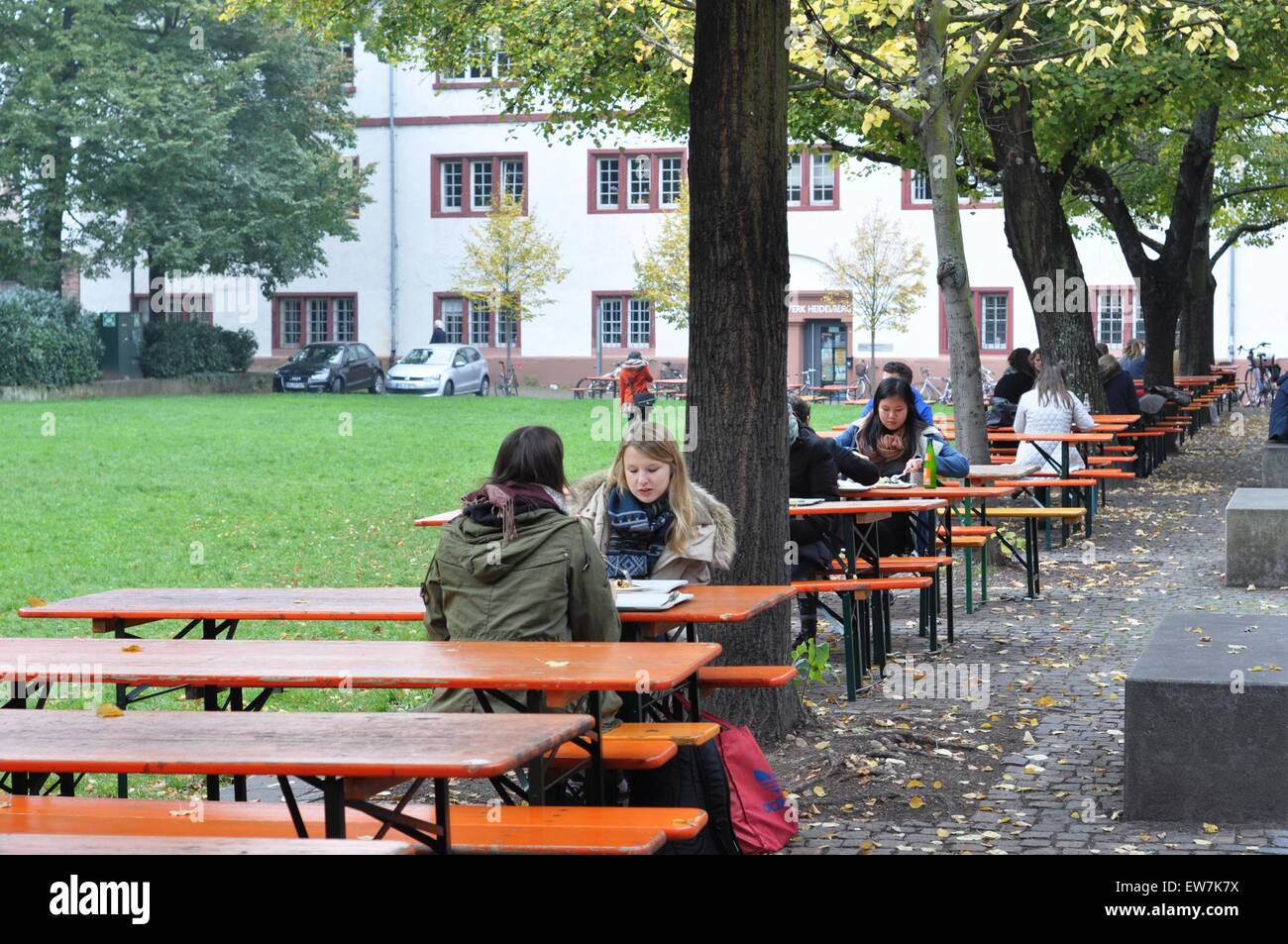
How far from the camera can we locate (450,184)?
55125mm

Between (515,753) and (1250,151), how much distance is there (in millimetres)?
34051

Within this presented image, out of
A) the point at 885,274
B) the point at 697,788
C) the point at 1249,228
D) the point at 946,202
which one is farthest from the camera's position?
the point at 885,274

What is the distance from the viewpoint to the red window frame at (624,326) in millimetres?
53781

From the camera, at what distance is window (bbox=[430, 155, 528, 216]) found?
5441 centimetres

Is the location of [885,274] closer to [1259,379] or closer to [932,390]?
[932,390]

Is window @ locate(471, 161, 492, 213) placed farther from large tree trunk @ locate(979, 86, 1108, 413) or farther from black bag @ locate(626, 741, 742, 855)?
black bag @ locate(626, 741, 742, 855)

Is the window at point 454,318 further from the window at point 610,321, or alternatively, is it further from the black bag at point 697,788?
the black bag at point 697,788

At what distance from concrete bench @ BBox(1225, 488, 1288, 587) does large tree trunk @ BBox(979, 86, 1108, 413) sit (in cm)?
619

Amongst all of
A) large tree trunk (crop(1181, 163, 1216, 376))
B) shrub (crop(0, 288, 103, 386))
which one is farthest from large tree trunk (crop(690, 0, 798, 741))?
shrub (crop(0, 288, 103, 386))

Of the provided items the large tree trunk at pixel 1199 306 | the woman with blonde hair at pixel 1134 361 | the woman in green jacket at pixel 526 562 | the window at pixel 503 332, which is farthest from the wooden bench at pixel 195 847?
the window at pixel 503 332

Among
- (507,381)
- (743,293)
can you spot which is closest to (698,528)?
(743,293)

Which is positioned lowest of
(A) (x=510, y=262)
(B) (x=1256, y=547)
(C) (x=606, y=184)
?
(B) (x=1256, y=547)

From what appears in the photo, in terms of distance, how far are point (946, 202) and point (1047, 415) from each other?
9.03ft
